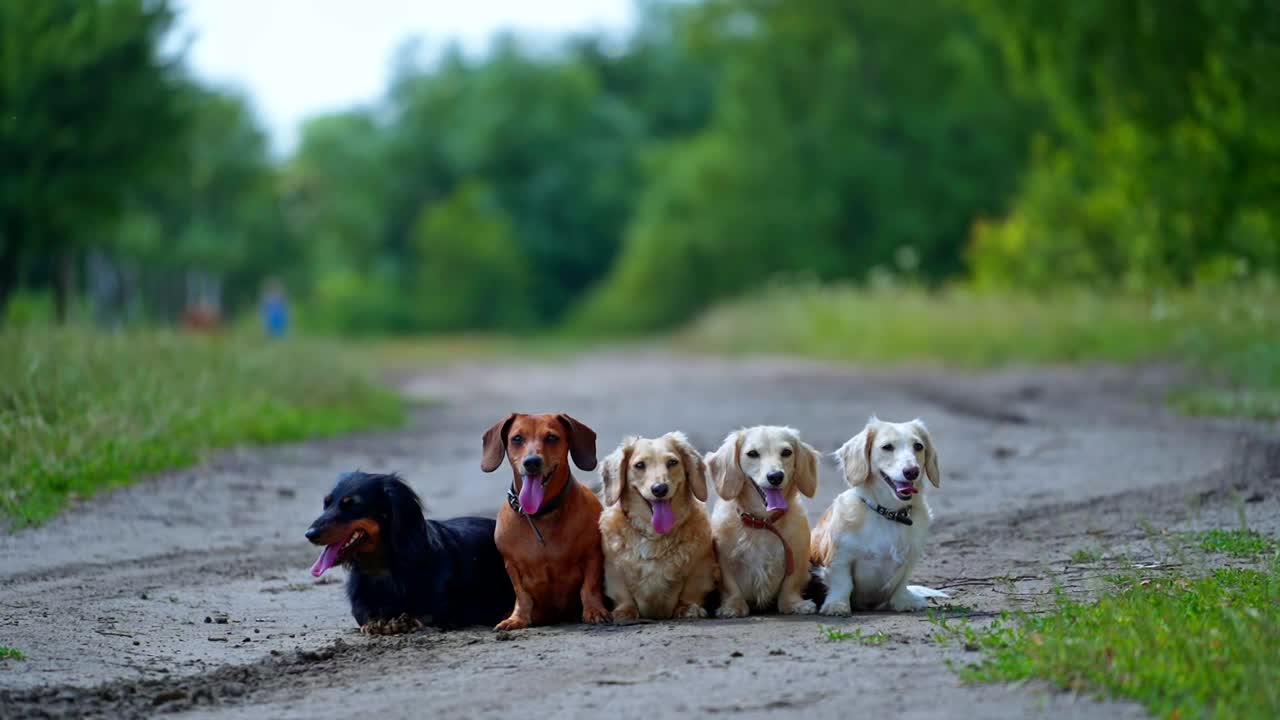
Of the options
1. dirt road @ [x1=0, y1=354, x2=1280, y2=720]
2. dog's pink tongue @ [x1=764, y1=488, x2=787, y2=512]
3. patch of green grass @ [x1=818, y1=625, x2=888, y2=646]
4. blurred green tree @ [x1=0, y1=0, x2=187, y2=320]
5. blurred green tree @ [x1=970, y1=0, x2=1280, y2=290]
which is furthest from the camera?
blurred green tree @ [x1=970, y1=0, x2=1280, y2=290]

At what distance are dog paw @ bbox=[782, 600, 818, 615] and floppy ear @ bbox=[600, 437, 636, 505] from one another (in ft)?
3.25

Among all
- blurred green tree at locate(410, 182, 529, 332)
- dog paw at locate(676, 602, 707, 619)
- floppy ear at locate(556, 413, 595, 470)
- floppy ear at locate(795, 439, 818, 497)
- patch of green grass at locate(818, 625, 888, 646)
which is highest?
blurred green tree at locate(410, 182, 529, 332)

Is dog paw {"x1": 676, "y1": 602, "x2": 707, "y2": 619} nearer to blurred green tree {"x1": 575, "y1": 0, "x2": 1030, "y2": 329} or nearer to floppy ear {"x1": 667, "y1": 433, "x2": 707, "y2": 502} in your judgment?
floppy ear {"x1": 667, "y1": 433, "x2": 707, "y2": 502}

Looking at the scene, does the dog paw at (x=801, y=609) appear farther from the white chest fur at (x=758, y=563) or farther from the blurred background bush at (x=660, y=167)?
the blurred background bush at (x=660, y=167)

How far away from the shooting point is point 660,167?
68.2m

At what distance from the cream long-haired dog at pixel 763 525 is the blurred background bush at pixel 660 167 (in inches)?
497

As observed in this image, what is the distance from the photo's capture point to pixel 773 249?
49688 millimetres

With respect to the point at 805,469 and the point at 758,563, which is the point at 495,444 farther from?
the point at 805,469

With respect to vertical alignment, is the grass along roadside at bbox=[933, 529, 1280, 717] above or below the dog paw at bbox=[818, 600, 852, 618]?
above

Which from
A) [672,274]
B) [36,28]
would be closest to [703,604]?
[36,28]

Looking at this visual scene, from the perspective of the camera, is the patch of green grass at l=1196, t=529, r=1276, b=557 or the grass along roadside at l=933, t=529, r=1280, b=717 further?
the patch of green grass at l=1196, t=529, r=1276, b=557

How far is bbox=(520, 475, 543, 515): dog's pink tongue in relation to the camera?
306 inches

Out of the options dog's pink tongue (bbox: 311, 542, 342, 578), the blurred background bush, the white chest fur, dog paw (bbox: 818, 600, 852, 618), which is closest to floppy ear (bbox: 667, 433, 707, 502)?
the white chest fur

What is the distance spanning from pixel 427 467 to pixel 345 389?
20.9ft
